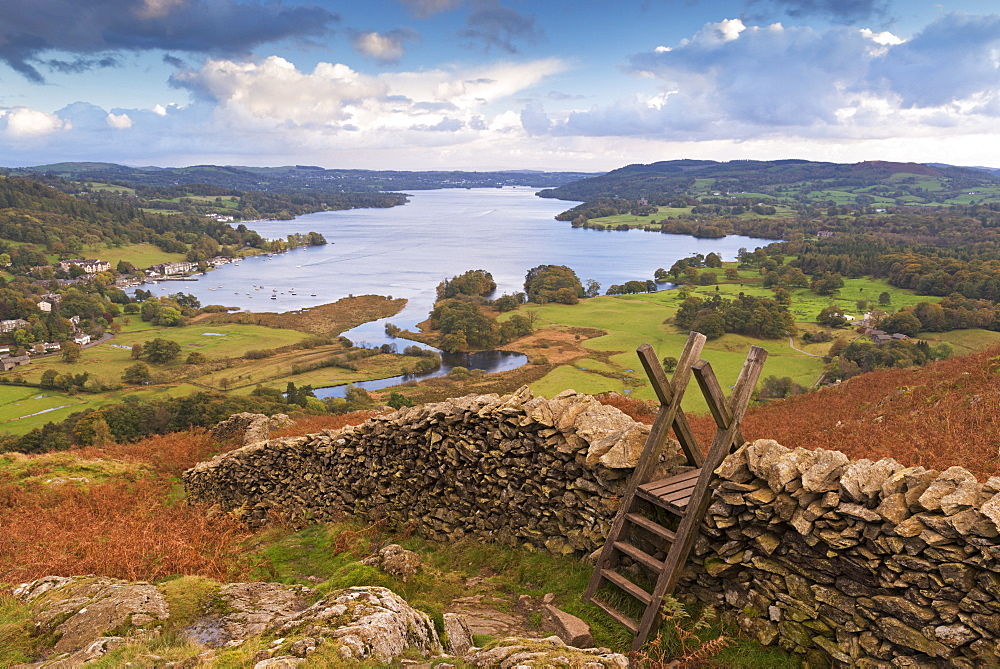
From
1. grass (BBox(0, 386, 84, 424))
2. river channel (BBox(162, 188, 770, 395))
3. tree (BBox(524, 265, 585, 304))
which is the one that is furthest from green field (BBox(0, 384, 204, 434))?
tree (BBox(524, 265, 585, 304))

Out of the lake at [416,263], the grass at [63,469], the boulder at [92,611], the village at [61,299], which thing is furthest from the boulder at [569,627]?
the village at [61,299]

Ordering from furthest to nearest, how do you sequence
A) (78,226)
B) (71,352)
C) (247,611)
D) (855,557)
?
(78,226) → (71,352) → (247,611) → (855,557)

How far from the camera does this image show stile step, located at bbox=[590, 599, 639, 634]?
5.50 meters

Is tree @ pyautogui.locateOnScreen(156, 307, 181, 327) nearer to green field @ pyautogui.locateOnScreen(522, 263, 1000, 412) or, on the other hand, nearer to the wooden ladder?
green field @ pyautogui.locateOnScreen(522, 263, 1000, 412)

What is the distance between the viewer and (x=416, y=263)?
134750mm

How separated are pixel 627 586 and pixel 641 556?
35cm

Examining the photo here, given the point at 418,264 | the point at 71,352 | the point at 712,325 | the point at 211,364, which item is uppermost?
the point at 418,264

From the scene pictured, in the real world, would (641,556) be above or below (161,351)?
above

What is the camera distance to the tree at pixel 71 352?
2506 inches

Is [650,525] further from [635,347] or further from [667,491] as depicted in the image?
[635,347]

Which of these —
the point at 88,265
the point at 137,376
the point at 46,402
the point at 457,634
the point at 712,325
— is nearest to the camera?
the point at 457,634

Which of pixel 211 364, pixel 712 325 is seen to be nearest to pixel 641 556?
pixel 712 325

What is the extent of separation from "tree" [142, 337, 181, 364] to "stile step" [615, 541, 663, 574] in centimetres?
7028

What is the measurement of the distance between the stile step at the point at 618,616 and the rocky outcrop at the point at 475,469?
0.97 m
